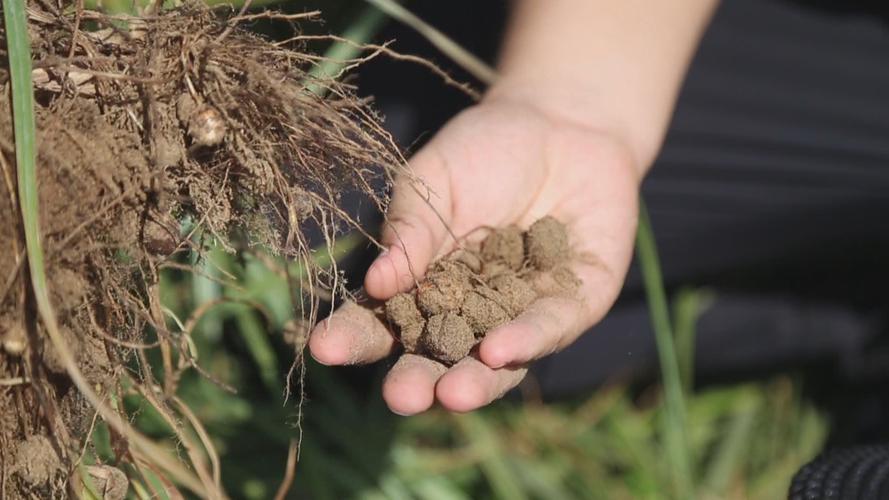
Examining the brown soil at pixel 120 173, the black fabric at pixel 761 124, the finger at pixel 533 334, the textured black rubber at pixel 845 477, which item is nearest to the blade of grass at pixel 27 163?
the brown soil at pixel 120 173

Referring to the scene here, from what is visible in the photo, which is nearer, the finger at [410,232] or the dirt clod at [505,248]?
the finger at [410,232]

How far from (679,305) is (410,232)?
0.89 meters

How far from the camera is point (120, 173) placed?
2.15 feet

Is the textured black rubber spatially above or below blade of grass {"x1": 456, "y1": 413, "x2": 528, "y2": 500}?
above

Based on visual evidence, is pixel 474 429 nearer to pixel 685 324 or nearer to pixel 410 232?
pixel 685 324

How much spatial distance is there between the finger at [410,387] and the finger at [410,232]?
0.24 ft

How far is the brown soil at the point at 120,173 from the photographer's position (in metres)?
0.63

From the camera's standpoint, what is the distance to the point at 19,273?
612 mm

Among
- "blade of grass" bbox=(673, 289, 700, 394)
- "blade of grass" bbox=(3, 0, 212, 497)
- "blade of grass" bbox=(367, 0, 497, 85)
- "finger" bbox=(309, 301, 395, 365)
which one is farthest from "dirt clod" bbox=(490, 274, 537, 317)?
"blade of grass" bbox=(673, 289, 700, 394)

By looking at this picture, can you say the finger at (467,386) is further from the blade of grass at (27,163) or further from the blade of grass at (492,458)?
the blade of grass at (492,458)

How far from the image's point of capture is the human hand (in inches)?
28.3

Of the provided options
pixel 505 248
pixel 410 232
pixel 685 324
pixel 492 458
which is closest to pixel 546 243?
pixel 505 248

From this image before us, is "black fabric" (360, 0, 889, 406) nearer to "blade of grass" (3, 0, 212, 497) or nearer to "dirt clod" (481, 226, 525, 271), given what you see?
"dirt clod" (481, 226, 525, 271)

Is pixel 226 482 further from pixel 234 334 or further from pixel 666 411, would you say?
pixel 666 411
